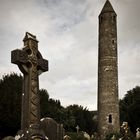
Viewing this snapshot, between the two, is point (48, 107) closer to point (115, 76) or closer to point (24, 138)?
point (115, 76)

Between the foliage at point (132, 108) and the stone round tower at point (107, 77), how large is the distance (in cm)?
1003

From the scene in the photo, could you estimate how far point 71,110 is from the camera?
66.4 m

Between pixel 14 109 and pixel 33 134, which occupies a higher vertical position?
pixel 14 109

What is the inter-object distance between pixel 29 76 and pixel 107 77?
40.6 m

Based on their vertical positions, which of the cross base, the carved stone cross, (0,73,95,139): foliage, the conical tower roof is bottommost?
the cross base

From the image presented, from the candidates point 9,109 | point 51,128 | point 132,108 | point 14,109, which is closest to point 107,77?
point 132,108

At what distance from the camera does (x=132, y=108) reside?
61219 mm

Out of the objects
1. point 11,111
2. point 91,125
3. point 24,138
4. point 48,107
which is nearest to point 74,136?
point 11,111

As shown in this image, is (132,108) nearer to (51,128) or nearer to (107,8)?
(107,8)

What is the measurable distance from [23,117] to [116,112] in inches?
1616

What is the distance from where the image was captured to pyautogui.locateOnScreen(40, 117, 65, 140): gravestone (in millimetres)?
10594

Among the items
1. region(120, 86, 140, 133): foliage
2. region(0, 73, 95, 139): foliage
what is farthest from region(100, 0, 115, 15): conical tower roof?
region(120, 86, 140, 133): foliage

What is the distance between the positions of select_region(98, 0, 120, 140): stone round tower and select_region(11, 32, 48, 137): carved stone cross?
39.6m

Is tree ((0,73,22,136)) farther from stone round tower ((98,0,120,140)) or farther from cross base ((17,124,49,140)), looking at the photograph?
cross base ((17,124,49,140))
